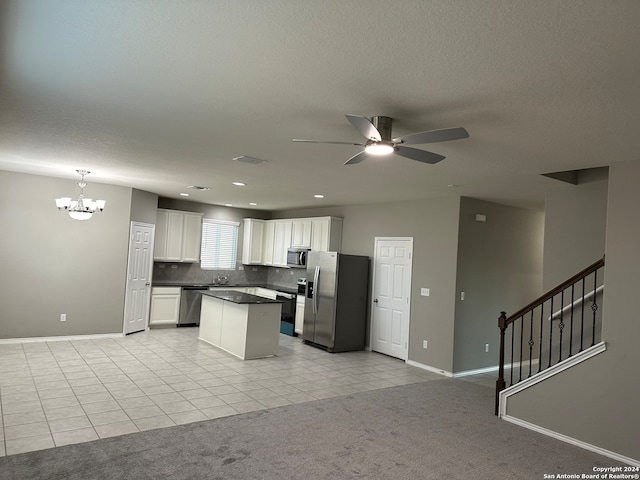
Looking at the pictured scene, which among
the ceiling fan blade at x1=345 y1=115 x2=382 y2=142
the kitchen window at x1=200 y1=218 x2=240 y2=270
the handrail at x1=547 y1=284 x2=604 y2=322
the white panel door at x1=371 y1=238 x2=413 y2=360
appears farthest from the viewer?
the kitchen window at x1=200 y1=218 x2=240 y2=270

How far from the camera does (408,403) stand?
4.96 meters

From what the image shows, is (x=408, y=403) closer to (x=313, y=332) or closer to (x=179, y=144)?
(x=313, y=332)

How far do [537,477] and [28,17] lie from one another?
14.5 ft

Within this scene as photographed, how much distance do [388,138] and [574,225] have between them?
3.47 metres

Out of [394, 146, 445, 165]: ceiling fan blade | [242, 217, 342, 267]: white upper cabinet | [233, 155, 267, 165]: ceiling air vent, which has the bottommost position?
[242, 217, 342, 267]: white upper cabinet

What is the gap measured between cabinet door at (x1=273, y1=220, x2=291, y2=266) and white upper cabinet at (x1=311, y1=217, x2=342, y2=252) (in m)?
1.04

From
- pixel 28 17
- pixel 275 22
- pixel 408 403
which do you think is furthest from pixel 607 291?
pixel 28 17

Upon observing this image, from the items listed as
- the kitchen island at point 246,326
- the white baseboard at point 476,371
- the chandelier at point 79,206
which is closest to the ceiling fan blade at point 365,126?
the kitchen island at point 246,326

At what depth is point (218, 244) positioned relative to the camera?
33.2ft

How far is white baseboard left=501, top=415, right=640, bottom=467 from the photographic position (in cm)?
372

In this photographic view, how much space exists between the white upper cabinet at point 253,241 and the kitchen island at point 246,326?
293cm

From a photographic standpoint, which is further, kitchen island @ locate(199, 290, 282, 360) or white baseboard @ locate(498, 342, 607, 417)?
kitchen island @ locate(199, 290, 282, 360)

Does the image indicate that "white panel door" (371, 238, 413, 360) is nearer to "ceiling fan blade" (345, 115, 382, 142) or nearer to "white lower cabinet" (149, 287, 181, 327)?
"white lower cabinet" (149, 287, 181, 327)

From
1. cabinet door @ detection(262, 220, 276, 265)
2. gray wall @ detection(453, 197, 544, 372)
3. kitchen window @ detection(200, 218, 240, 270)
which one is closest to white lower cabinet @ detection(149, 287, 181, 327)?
kitchen window @ detection(200, 218, 240, 270)
